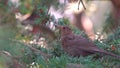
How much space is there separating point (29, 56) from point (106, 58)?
0.32 m

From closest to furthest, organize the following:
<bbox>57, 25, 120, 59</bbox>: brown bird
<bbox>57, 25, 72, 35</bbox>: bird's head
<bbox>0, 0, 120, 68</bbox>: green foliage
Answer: <bbox>0, 0, 120, 68</bbox>: green foliage < <bbox>57, 25, 120, 59</bbox>: brown bird < <bbox>57, 25, 72, 35</bbox>: bird's head

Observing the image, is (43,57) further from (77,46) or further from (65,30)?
(65,30)

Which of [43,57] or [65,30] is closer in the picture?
[43,57]

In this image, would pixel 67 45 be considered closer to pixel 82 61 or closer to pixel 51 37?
pixel 82 61

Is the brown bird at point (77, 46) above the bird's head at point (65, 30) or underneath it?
underneath

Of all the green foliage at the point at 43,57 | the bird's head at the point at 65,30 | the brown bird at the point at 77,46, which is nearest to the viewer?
the green foliage at the point at 43,57

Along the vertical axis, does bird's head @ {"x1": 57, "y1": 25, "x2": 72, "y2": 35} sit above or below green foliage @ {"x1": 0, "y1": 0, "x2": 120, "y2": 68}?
above

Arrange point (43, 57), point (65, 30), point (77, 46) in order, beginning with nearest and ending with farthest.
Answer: point (43, 57), point (77, 46), point (65, 30)

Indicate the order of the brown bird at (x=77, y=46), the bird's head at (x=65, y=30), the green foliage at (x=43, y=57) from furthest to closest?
the bird's head at (x=65, y=30) < the brown bird at (x=77, y=46) < the green foliage at (x=43, y=57)

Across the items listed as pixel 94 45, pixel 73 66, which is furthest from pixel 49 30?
pixel 73 66

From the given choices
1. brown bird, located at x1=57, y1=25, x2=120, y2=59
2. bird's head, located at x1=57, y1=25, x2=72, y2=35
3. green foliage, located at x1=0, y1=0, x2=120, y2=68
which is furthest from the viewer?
bird's head, located at x1=57, y1=25, x2=72, y2=35

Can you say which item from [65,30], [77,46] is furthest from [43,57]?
[65,30]

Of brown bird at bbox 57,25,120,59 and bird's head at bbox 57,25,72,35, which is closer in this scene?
brown bird at bbox 57,25,120,59

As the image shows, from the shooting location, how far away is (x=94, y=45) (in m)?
1.68
